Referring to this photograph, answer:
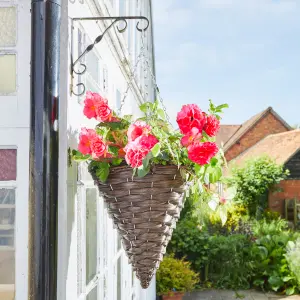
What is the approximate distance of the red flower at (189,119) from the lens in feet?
5.94

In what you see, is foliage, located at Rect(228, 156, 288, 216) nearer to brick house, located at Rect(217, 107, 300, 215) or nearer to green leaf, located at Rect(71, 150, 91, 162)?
brick house, located at Rect(217, 107, 300, 215)

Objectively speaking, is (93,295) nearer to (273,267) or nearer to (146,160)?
(146,160)

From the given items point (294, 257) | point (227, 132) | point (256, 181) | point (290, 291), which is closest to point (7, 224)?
point (294, 257)

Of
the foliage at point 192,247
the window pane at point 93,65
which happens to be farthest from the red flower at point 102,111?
the foliage at point 192,247

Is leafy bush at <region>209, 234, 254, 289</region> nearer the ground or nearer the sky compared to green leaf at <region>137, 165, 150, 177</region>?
nearer the ground

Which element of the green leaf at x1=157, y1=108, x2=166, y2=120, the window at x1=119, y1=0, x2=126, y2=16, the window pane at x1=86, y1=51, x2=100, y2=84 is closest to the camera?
the green leaf at x1=157, y1=108, x2=166, y2=120

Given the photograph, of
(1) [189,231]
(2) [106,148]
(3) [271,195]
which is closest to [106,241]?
(2) [106,148]

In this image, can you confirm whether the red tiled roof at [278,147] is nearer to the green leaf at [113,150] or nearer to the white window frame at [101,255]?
the white window frame at [101,255]

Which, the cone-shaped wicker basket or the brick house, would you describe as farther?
the brick house

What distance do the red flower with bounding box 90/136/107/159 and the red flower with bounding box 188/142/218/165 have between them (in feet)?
1.07

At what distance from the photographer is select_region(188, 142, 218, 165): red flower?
1.74m

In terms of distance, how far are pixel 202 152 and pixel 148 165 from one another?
0.67 feet

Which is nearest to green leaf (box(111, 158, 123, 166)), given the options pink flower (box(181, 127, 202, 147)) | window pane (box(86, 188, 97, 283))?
pink flower (box(181, 127, 202, 147))

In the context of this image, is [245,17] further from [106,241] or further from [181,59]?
[106,241]
